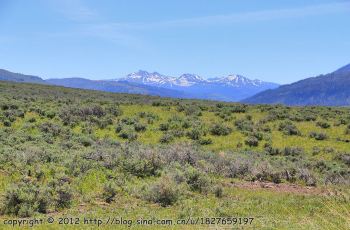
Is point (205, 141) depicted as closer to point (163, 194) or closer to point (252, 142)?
point (252, 142)

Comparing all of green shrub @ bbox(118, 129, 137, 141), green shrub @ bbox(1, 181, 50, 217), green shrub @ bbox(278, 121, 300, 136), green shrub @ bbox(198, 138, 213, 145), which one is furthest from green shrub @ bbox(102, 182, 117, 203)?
green shrub @ bbox(278, 121, 300, 136)

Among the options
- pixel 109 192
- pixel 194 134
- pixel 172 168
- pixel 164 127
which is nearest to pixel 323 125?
pixel 194 134

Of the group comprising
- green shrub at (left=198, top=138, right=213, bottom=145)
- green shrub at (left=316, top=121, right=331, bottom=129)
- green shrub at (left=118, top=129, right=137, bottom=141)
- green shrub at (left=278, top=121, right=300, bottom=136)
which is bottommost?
green shrub at (left=198, top=138, right=213, bottom=145)

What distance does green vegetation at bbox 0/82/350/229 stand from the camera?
13359 mm

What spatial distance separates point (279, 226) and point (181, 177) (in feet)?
22.4

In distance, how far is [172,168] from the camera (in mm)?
19641

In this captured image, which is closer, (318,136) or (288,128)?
(318,136)

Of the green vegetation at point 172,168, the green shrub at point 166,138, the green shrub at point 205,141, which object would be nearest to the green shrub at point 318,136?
the green vegetation at point 172,168

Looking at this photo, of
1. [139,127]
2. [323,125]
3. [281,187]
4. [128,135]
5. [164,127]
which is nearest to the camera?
[281,187]

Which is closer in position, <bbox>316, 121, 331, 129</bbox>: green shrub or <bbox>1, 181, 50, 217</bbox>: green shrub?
<bbox>1, 181, 50, 217</bbox>: green shrub

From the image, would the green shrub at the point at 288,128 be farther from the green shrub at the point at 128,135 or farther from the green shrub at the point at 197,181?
the green shrub at the point at 197,181

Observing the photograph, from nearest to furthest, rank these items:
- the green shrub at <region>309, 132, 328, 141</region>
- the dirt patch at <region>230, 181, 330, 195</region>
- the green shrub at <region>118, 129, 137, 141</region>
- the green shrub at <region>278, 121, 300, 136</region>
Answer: the dirt patch at <region>230, 181, 330, 195</region>
the green shrub at <region>118, 129, 137, 141</region>
the green shrub at <region>309, 132, 328, 141</region>
the green shrub at <region>278, 121, 300, 136</region>

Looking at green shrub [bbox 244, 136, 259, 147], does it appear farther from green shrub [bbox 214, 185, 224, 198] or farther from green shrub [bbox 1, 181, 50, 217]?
green shrub [bbox 1, 181, 50, 217]

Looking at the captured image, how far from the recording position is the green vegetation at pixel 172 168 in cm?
1336
